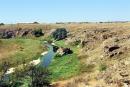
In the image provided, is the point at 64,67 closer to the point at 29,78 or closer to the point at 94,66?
the point at 94,66

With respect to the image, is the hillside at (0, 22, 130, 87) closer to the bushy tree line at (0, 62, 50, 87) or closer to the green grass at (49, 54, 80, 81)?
the green grass at (49, 54, 80, 81)

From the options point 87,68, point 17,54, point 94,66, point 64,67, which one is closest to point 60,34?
point 17,54

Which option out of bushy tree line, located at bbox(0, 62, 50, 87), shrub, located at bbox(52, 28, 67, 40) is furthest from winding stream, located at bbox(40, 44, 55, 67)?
shrub, located at bbox(52, 28, 67, 40)

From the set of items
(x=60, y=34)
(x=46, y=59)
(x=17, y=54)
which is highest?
(x=60, y=34)

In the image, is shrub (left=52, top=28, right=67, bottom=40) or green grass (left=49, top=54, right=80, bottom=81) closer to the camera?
green grass (left=49, top=54, right=80, bottom=81)

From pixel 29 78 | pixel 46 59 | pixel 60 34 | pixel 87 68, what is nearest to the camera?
pixel 29 78

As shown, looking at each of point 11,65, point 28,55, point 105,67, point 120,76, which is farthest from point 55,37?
point 120,76

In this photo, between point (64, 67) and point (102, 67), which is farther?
point (64, 67)

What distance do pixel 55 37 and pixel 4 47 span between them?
4803 centimetres

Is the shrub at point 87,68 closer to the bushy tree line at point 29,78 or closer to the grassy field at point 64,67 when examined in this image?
the grassy field at point 64,67

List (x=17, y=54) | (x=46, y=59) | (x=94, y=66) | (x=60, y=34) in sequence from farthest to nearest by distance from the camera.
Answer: (x=60, y=34)
(x=17, y=54)
(x=46, y=59)
(x=94, y=66)

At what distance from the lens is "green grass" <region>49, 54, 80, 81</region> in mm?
88162

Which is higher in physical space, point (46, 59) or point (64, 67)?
point (64, 67)

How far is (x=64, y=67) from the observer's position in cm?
9888
